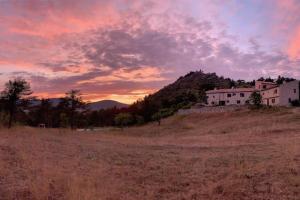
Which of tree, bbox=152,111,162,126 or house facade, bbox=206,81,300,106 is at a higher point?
house facade, bbox=206,81,300,106

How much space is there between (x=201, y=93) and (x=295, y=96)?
54033 mm

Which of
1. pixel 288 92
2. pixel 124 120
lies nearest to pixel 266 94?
pixel 288 92

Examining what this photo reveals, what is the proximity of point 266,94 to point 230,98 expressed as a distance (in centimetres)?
1808

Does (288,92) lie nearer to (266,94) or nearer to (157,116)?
(266,94)

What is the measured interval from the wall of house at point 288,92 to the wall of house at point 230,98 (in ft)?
77.1

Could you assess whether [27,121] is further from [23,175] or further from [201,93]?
[23,175]

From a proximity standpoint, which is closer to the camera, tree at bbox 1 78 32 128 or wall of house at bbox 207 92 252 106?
tree at bbox 1 78 32 128

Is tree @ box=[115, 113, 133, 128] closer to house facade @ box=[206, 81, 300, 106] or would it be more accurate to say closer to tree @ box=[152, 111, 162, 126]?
tree @ box=[152, 111, 162, 126]

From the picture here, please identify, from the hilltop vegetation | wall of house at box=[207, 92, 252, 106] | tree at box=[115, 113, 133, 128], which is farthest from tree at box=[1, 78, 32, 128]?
wall of house at box=[207, 92, 252, 106]

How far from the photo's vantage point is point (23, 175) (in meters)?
17.4

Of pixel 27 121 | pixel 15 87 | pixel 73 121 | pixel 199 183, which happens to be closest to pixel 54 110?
pixel 27 121

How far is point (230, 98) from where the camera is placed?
128125 mm

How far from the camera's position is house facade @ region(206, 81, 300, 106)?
9838 centimetres

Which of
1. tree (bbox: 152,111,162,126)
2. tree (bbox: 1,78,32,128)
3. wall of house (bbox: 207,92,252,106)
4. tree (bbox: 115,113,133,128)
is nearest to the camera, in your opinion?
tree (bbox: 1,78,32,128)
